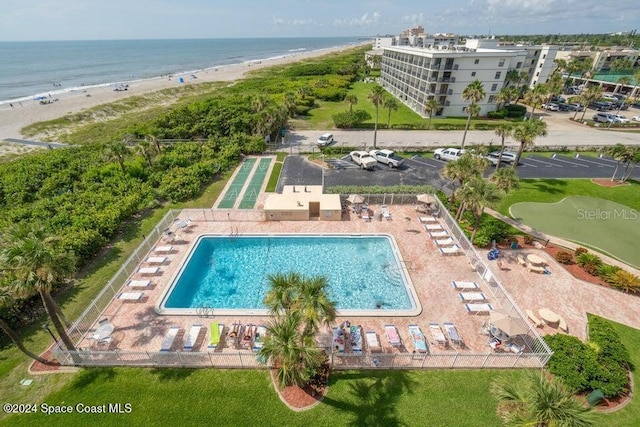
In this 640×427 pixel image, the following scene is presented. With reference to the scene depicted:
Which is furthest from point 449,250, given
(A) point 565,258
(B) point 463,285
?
(A) point 565,258

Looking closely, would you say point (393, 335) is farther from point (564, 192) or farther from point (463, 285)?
point (564, 192)

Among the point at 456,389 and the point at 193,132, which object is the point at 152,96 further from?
the point at 456,389

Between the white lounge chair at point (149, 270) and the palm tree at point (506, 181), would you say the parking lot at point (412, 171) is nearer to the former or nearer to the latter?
the palm tree at point (506, 181)

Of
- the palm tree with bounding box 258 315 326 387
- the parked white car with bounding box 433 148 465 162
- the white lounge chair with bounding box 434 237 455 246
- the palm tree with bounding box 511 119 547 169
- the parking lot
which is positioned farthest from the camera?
the parked white car with bounding box 433 148 465 162

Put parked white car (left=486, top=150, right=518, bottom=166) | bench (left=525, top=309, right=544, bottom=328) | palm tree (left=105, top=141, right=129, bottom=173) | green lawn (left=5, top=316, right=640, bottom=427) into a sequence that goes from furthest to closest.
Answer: parked white car (left=486, top=150, right=518, bottom=166)
palm tree (left=105, top=141, right=129, bottom=173)
bench (left=525, top=309, right=544, bottom=328)
green lawn (left=5, top=316, right=640, bottom=427)

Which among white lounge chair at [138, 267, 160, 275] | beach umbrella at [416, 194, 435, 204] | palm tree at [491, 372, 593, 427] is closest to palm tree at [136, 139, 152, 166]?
white lounge chair at [138, 267, 160, 275]

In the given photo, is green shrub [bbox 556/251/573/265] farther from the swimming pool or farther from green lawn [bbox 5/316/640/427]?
the swimming pool

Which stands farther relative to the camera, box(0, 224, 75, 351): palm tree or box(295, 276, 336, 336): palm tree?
box(0, 224, 75, 351): palm tree

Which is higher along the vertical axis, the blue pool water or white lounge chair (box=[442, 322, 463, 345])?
white lounge chair (box=[442, 322, 463, 345])
